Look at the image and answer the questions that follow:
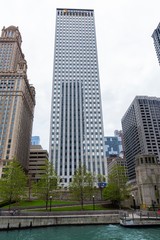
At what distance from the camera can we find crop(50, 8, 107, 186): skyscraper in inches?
4705

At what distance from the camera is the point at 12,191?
5300cm

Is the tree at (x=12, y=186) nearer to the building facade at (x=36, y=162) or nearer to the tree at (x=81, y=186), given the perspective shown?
the tree at (x=81, y=186)

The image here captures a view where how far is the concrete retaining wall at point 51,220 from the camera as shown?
36.1m

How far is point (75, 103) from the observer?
5349 inches

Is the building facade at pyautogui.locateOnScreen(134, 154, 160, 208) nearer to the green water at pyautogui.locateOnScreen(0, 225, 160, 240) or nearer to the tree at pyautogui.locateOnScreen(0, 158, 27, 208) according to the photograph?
the green water at pyautogui.locateOnScreen(0, 225, 160, 240)

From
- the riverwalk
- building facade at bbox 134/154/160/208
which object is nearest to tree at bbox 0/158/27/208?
the riverwalk

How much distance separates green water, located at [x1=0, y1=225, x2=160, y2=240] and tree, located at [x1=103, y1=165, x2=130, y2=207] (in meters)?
19.4

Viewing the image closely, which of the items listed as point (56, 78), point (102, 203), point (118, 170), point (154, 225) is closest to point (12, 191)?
point (102, 203)

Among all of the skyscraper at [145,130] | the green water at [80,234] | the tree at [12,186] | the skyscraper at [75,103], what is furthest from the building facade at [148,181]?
the skyscraper at [145,130]

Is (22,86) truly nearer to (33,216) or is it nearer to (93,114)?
(93,114)

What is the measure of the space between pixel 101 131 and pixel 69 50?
8034 cm

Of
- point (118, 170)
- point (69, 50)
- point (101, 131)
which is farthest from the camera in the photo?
point (69, 50)

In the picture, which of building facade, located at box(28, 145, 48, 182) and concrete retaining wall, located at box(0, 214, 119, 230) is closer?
concrete retaining wall, located at box(0, 214, 119, 230)

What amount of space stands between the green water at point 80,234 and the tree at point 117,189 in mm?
19420
